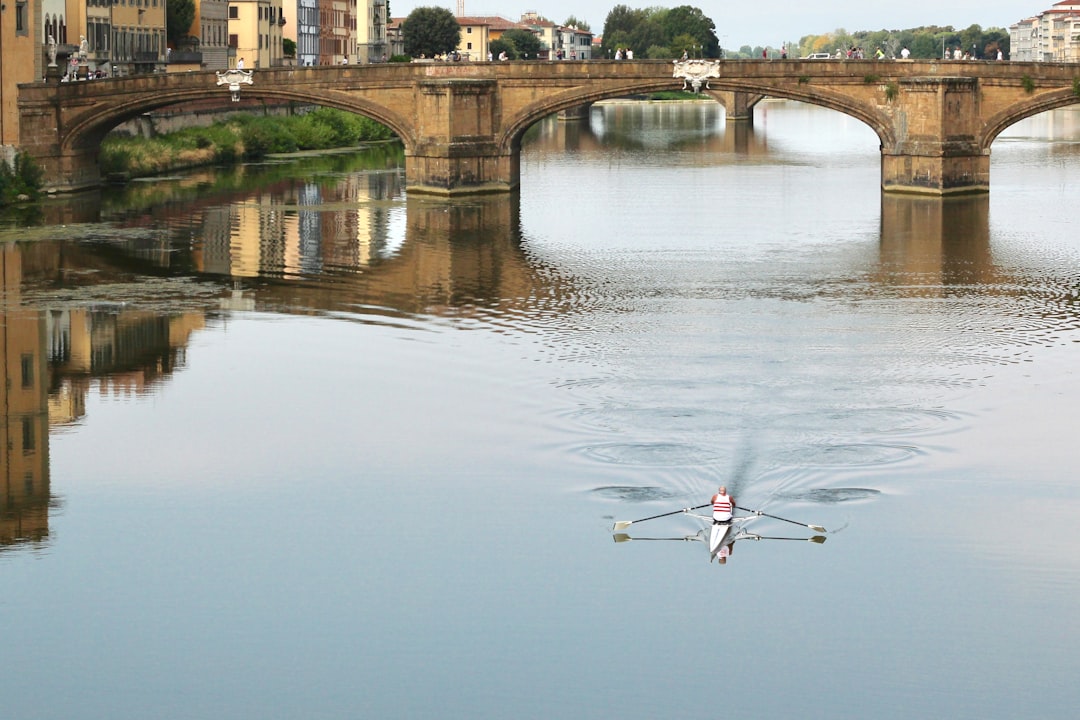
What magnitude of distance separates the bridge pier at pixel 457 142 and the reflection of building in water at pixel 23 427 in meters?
25.9

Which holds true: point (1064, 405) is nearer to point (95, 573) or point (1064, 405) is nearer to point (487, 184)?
point (95, 573)

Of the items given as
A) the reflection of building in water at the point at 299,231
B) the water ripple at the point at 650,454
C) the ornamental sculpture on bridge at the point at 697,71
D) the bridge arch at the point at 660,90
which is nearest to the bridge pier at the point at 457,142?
the bridge arch at the point at 660,90

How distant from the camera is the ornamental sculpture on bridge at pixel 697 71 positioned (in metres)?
73.2

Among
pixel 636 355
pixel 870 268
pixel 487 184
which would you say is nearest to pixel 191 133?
pixel 487 184

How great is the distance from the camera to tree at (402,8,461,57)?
169250 mm

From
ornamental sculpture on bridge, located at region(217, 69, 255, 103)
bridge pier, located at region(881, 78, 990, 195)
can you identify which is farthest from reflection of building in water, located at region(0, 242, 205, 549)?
bridge pier, located at region(881, 78, 990, 195)

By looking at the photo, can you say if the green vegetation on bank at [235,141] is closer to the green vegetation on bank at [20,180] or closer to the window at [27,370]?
the green vegetation on bank at [20,180]

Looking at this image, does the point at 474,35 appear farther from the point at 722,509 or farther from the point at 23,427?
the point at 722,509

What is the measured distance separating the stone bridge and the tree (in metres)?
94.0

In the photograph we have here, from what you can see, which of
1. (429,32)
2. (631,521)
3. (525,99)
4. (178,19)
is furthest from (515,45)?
(631,521)

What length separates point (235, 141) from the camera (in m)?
94.9

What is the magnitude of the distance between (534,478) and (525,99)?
45.8 m

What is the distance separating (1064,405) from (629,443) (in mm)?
9126

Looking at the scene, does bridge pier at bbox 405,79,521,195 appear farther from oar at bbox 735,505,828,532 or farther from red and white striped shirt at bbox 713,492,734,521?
red and white striped shirt at bbox 713,492,734,521
